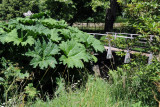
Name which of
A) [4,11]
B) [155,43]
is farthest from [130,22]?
[4,11]

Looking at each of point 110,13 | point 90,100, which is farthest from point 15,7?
point 90,100

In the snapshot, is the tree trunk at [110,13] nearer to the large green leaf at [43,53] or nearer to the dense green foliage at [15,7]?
the large green leaf at [43,53]

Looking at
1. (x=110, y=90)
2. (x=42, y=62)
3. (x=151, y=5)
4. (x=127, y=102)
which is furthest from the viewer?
(x=42, y=62)

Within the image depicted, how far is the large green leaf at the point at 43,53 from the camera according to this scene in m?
3.02

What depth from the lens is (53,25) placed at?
3.85 m

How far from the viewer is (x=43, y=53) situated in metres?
3.17

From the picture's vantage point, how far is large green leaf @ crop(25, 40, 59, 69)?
3017mm

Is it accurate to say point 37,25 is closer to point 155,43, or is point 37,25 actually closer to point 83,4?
point 155,43

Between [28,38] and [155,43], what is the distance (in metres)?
2.13

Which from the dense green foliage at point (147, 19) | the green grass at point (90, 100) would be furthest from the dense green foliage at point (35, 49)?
the dense green foliage at point (147, 19)

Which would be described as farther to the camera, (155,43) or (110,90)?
(110,90)

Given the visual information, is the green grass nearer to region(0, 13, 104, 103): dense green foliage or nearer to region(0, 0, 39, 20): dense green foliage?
region(0, 13, 104, 103): dense green foliage

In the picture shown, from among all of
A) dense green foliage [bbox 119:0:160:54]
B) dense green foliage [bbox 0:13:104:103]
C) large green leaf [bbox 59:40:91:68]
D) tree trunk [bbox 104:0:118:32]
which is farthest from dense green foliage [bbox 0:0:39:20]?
dense green foliage [bbox 119:0:160:54]

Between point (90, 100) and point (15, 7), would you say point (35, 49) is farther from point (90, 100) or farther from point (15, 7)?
point (15, 7)
